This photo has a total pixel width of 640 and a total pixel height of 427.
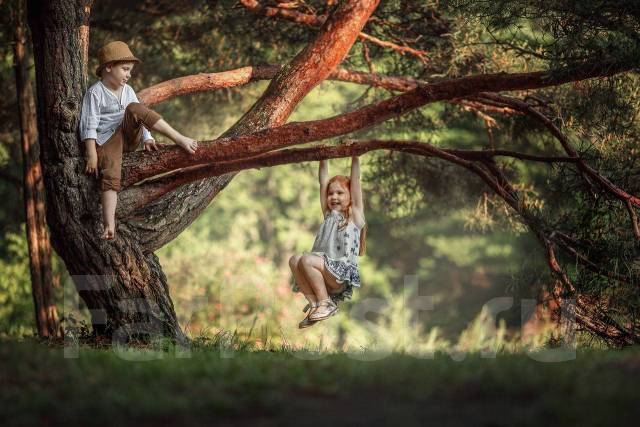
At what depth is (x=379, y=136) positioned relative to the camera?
12.6 meters

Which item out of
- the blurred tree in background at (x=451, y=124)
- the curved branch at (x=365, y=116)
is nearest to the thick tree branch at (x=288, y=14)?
the blurred tree in background at (x=451, y=124)

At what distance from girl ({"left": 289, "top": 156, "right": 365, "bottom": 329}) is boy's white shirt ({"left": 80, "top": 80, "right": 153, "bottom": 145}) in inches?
64.2

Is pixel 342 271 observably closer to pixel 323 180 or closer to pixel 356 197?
pixel 356 197

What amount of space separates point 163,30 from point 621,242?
24.4 ft

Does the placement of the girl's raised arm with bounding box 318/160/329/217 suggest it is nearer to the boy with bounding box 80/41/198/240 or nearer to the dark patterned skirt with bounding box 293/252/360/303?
the dark patterned skirt with bounding box 293/252/360/303

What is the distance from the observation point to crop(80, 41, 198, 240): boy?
20.5ft

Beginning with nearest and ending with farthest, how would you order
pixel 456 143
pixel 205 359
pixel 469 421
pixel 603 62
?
1. pixel 469 421
2. pixel 205 359
3. pixel 603 62
4. pixel 456 143

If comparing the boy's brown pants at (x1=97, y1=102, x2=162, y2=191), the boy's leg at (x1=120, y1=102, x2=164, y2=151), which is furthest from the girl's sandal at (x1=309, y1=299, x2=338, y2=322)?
the boy's leg at (x1=120, y1=102, x2=164, y2=151)

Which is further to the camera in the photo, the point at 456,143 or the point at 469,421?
the point at 456,143

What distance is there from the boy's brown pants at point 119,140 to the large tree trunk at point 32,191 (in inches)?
159

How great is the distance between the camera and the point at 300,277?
6.64 metres

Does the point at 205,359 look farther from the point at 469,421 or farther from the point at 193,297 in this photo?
the point at 193,297

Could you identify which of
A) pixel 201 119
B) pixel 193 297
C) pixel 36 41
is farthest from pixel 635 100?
pixel 193 297

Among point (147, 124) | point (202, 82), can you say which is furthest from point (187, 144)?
point (202, 82)
